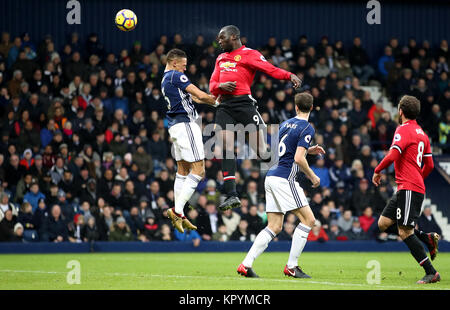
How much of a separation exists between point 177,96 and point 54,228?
876 cm

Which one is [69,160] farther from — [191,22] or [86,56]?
[191,22]

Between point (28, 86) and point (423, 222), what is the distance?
11.7m

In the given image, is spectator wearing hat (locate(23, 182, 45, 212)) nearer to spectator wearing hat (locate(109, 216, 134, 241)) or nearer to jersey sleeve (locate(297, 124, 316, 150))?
spectator wearing hat (locate(109, 216, 134, 241))

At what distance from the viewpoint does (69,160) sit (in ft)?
66.4

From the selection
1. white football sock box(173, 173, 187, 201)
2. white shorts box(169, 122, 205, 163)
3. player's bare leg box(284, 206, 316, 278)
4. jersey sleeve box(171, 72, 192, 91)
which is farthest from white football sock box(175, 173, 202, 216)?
player's bare leg box(284, 206, 316, 278)

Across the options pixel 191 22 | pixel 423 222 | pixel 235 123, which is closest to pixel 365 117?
pixel 423 222

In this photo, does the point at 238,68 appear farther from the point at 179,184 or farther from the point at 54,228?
the point at 54,228

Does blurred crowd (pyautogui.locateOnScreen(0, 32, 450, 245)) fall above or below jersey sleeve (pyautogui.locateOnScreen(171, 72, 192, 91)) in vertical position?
below

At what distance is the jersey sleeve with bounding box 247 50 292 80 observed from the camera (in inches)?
438

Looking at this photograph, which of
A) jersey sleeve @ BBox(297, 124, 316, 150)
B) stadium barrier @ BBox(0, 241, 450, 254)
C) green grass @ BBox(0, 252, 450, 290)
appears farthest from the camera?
stadium barrier @ BBox(0, 241, 450, 254)

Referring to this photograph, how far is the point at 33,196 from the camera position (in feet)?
63.8

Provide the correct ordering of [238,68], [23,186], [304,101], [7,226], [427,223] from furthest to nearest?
[427,223], [23,186], [7,226], [238,68], [304,101]

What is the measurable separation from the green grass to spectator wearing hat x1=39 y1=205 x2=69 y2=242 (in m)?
1.13

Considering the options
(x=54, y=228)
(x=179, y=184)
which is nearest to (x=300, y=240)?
(x=179, y=184)
